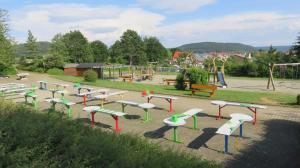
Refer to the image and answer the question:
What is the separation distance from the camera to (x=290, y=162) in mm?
6789

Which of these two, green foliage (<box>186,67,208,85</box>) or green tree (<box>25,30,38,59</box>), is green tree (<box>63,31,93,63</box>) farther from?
green foliage (<box>186,67,208,85</box>)

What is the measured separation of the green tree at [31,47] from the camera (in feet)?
147

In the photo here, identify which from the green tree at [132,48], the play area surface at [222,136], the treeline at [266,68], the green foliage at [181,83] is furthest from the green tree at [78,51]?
the play area surface at [222,136]

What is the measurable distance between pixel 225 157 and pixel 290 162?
4.86ft

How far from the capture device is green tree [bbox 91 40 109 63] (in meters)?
81.4

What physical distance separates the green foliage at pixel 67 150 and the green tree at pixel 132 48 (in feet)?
244

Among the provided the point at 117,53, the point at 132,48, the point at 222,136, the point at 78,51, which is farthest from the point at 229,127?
the point at 117,53

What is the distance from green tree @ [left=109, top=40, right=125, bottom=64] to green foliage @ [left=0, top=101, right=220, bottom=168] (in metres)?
73.8

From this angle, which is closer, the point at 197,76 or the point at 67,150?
the point at 67,150

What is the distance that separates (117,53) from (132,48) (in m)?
4.70

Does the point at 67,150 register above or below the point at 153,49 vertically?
below

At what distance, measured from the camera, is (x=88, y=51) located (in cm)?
6850

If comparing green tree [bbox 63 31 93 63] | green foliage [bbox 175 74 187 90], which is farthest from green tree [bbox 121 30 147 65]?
green foliage [bbox 175 74 187 90]

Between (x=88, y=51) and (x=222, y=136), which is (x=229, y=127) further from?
(x=88, y=51)
